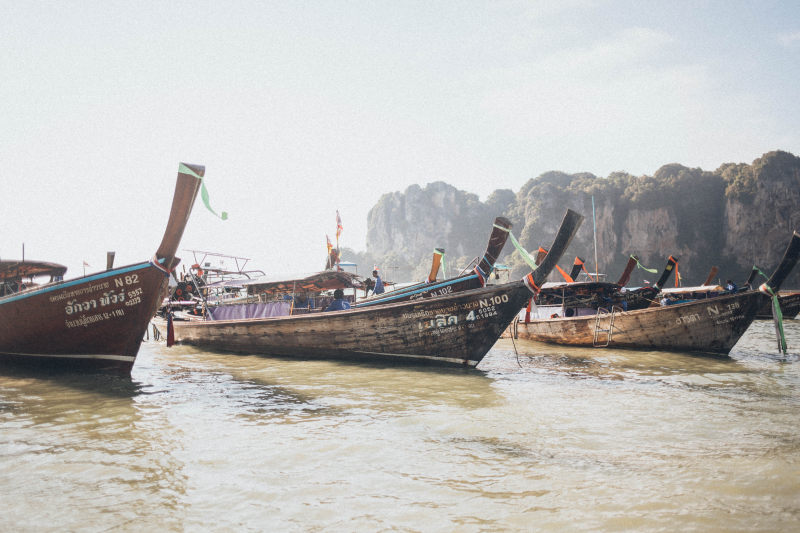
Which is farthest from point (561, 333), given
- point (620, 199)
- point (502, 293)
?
point (620, 199)

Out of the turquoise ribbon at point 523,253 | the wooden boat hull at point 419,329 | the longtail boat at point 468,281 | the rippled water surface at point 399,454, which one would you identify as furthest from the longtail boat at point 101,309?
the turquoise ribbon at point 523,253

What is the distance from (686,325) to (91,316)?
1310 centimetres

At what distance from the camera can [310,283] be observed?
Answer: 507 inches

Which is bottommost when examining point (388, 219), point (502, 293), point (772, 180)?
point (502, 293)

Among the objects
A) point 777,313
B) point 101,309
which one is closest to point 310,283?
point 101,309

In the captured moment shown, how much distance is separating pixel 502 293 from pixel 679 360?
16.2 ft

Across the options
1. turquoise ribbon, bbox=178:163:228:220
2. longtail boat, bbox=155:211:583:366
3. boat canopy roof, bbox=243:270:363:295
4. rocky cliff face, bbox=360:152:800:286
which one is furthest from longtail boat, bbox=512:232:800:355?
rocky cliff face, bbox=360:152:800:286

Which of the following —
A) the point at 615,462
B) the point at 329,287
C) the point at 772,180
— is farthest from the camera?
the point at 772,180

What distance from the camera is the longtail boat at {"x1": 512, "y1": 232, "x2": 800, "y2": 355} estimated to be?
37.2 ft

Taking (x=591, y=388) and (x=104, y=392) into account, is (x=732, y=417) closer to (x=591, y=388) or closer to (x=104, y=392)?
(x=591, y=388)

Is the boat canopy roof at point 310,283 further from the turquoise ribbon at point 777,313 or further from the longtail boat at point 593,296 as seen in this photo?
the turquoise ribbon at point 777,313

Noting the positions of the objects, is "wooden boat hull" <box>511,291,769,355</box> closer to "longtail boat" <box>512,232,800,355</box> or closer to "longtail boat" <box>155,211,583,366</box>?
"longtail boat" <box>512,232,800,355</box>

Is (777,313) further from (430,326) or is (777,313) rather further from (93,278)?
(93,278)

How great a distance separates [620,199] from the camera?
271ft
